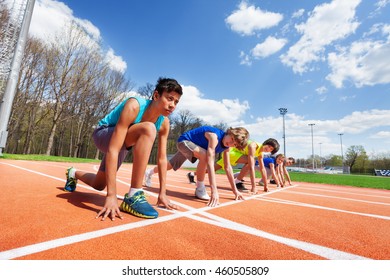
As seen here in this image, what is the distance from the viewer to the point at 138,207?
226 centimetres

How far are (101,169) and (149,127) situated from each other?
993mm

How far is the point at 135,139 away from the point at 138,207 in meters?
0.77

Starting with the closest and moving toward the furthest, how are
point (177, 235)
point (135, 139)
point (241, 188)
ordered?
Result: point (177, 235) < point (135, 139) < point (241, 188)

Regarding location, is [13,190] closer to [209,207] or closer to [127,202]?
[127,202]

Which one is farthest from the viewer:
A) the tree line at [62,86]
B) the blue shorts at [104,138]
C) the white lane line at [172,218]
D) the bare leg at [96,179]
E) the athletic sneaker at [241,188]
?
the tree line at [62,86]

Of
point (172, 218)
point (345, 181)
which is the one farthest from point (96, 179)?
point (345, 181)

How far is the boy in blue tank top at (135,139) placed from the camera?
2223mm

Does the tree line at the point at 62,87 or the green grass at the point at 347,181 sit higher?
the tree line at the point at 62,87

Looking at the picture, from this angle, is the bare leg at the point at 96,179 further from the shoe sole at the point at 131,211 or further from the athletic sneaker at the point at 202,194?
the athletic sneaker at the point at 202,194

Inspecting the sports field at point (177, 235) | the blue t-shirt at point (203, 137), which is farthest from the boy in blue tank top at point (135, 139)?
the blue t-shirt at point (203, 137)

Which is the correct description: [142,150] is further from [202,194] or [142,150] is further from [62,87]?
[62,87]

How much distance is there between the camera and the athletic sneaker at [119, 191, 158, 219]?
2.21 m

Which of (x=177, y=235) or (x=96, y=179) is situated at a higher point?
(x=96, y=179)
